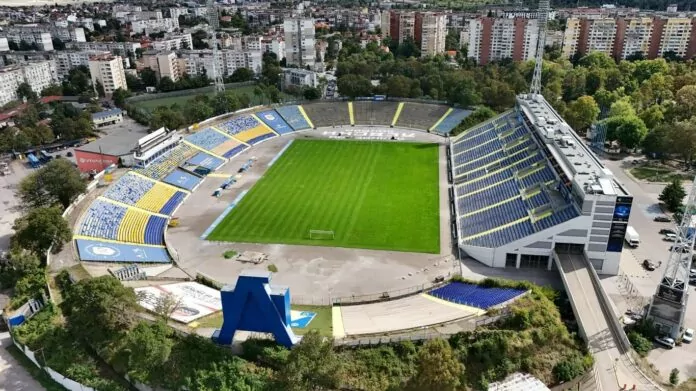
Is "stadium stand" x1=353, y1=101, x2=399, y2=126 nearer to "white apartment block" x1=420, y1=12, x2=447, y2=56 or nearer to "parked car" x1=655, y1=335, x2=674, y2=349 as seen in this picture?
"white apartment block" x1=420, y1=12, x2=447, y2=56

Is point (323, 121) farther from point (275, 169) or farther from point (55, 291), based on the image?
point (55, 291)

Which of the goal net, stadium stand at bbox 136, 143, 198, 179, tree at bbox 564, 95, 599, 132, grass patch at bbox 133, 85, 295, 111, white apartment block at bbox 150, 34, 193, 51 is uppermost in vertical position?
white apartment block at bbox 150, 34, 193, 51

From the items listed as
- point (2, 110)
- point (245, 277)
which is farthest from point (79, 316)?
point (2, 110)

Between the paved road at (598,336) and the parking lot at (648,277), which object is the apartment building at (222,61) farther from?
the paved road at (598,336)

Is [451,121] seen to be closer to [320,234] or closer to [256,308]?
[320,234]

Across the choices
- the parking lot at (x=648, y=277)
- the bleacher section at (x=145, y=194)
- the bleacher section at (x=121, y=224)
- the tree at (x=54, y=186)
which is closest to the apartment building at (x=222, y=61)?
the bleacher section at (x=145, y=194)

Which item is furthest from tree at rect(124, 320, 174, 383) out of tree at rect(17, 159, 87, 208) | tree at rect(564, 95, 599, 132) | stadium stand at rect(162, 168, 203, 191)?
tree at rect(564, 95, 599, 132)
